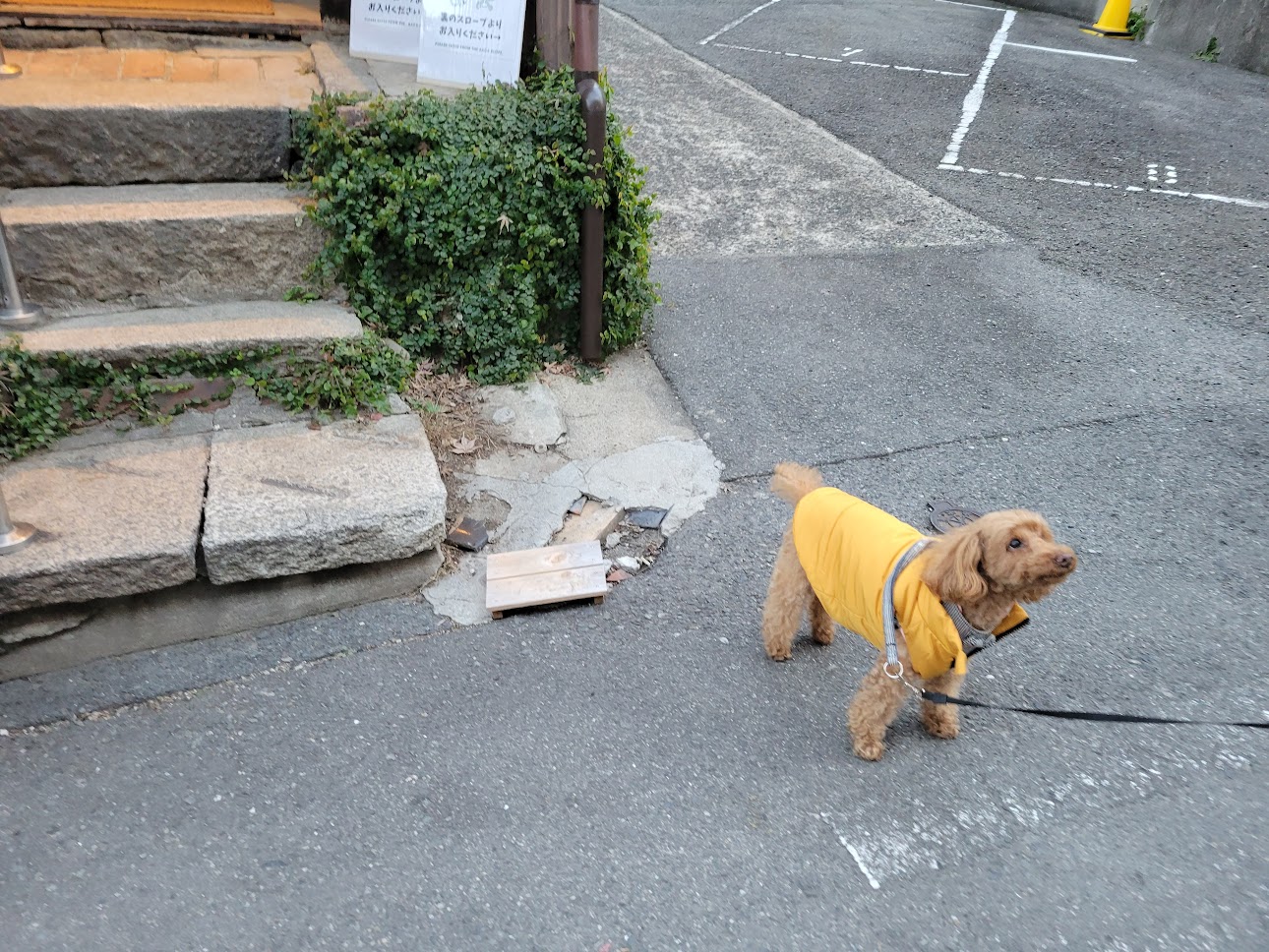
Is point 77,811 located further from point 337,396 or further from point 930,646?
point 930,646

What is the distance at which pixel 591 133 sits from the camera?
442cm

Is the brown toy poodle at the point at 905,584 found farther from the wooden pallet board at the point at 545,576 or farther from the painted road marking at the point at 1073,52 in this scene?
the painted road marking at the point at 1073,52

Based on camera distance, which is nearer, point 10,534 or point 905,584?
point 905,584

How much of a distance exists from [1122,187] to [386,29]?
619cm

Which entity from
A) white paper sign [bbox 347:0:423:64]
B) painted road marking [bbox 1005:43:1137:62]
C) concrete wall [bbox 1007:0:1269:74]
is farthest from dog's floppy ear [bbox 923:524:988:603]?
concrete wall [bbox 1007:0:1269:74]

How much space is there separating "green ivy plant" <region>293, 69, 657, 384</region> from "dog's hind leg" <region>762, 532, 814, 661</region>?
2109 mm

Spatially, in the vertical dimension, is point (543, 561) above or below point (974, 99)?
below

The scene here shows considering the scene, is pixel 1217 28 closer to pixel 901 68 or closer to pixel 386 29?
pixel 901 68

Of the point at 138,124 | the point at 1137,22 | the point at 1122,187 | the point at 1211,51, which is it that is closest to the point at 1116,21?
the point at 1137,22

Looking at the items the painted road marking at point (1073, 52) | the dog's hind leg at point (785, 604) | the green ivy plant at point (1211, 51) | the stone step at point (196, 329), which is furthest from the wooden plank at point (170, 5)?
the green ivy plant at point (1211, 51)

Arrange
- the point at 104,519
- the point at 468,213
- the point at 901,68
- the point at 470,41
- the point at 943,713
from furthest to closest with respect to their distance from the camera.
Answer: the point at 901,68
the point at 470,41
the point at 468,213
the point at 104,519
the point at 943,713

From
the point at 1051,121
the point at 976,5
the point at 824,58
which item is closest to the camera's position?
the point at 1051,121

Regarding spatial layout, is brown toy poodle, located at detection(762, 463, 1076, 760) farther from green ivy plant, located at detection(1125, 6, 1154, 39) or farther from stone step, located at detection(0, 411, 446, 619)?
green ivy plant, located at detection(1125, 6, 1154, 39)

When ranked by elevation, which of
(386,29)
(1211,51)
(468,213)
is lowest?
(468,213)
